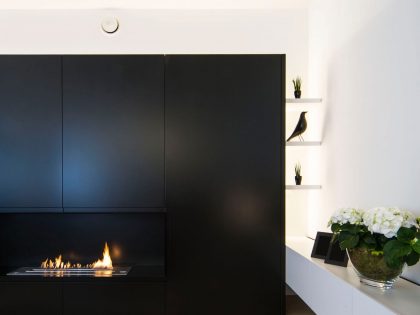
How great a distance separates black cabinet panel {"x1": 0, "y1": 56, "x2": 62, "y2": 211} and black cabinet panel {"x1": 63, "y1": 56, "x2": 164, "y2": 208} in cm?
7

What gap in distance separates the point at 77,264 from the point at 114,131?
1.06 meters

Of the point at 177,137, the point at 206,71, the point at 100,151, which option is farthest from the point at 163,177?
the point at 206,71

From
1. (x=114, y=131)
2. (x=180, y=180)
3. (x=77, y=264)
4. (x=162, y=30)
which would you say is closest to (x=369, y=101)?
(x=180, y=180)

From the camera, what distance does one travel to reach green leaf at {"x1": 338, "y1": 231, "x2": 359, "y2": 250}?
1286 millimetres

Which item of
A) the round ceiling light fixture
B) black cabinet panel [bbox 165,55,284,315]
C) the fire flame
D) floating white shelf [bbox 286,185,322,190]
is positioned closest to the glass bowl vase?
black cabinet panel [bbox 165,55,284,315]

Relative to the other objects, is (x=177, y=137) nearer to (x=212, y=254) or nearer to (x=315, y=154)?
(x=212, y=254)

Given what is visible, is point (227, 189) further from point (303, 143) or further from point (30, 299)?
point (30, 299)

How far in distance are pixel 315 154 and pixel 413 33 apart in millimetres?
1320

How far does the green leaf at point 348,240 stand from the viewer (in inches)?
50.6

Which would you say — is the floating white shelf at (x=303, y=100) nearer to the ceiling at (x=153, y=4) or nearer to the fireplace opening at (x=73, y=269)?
the ceiling at (x=153, y=4)

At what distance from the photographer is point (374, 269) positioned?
4.19 ft

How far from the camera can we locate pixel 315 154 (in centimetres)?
262

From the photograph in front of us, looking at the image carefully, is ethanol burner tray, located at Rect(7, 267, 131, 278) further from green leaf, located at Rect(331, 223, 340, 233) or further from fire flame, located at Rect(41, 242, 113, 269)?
green leaf, located at Rect(331, 223, 340, 233)

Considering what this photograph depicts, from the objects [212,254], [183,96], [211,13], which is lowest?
[212,254]
